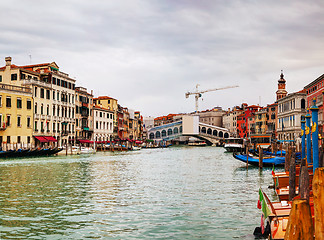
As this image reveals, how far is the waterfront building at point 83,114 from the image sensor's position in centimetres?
4700

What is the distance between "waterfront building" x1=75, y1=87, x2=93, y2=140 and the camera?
47000 millimetres

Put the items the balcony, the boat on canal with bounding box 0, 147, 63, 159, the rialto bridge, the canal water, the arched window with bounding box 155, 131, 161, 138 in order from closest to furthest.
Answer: the canal water < the boat on canal with bounding box 0, 147, 63, 159 < the balcony < the rialto bridge < the arched window with bounding box 155, 131, 161, 138

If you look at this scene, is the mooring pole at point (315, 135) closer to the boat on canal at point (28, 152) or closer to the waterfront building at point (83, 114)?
the boat on canal at point (28, 152)

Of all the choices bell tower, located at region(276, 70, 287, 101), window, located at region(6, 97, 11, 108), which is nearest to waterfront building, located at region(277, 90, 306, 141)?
bell tower, located at region(276, 70, 287, 101)

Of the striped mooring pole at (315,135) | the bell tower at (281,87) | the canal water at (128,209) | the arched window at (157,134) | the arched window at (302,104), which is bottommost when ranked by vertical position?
the canal water at (128,209)

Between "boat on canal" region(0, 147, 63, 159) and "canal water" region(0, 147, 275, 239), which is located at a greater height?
"boat on canal" region(0, 147, 63, 159)

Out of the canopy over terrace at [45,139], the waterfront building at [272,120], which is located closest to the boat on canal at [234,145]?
the waterfront building at [272,120]

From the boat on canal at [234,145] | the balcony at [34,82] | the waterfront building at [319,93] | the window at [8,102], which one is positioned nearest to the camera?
the window at [8,102]

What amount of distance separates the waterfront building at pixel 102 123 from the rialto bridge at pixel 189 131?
21445 millimetres

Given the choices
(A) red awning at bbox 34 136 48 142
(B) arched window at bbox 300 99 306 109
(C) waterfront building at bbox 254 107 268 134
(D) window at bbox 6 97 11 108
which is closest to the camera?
(D) window at bbox 6 97 11 108

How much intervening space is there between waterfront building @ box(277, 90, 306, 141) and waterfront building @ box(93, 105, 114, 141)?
23.3 metres

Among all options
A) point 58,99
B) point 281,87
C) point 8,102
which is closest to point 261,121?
point 281,87

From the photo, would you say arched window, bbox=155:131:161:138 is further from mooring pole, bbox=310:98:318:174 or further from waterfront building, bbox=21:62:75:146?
mooring pole, bbox=310:98:318:174

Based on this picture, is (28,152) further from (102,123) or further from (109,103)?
(109,103)
